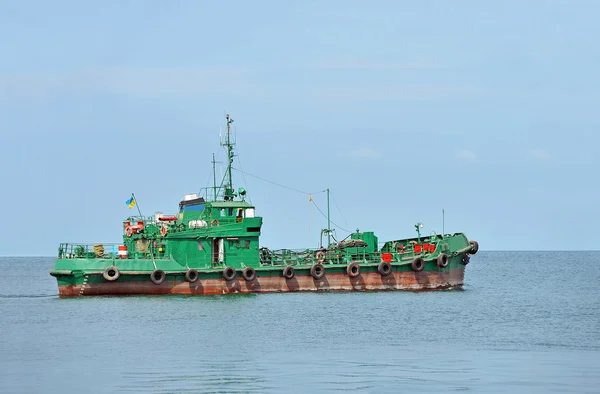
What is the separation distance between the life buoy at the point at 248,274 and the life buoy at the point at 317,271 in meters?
2.98

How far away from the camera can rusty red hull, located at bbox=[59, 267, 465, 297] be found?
42.5 meters

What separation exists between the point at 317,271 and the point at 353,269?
5.81 ft

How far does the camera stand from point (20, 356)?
2853 centimetres

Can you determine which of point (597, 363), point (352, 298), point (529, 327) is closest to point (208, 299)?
point (352, 298)

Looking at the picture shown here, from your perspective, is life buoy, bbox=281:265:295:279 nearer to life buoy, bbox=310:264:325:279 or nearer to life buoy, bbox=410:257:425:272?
life buoy, bbox=310:264:325:279

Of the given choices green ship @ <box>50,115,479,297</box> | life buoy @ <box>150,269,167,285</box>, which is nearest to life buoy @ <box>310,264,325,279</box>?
green ship @ <box>50,115,479,297</box>

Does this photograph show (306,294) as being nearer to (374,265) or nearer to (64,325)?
(374,265)

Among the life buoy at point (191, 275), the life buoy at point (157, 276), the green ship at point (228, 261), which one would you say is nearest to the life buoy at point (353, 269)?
the green ship at point (228, 261)

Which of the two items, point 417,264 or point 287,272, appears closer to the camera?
point 287,272

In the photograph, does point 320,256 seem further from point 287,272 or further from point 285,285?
point 285,285

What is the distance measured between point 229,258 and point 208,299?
9.04ft

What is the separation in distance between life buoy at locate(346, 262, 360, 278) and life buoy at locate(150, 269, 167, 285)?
8966 mm

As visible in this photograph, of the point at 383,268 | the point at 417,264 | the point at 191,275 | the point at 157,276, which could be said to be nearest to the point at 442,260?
the point at 417,264

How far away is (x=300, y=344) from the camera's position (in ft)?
102
